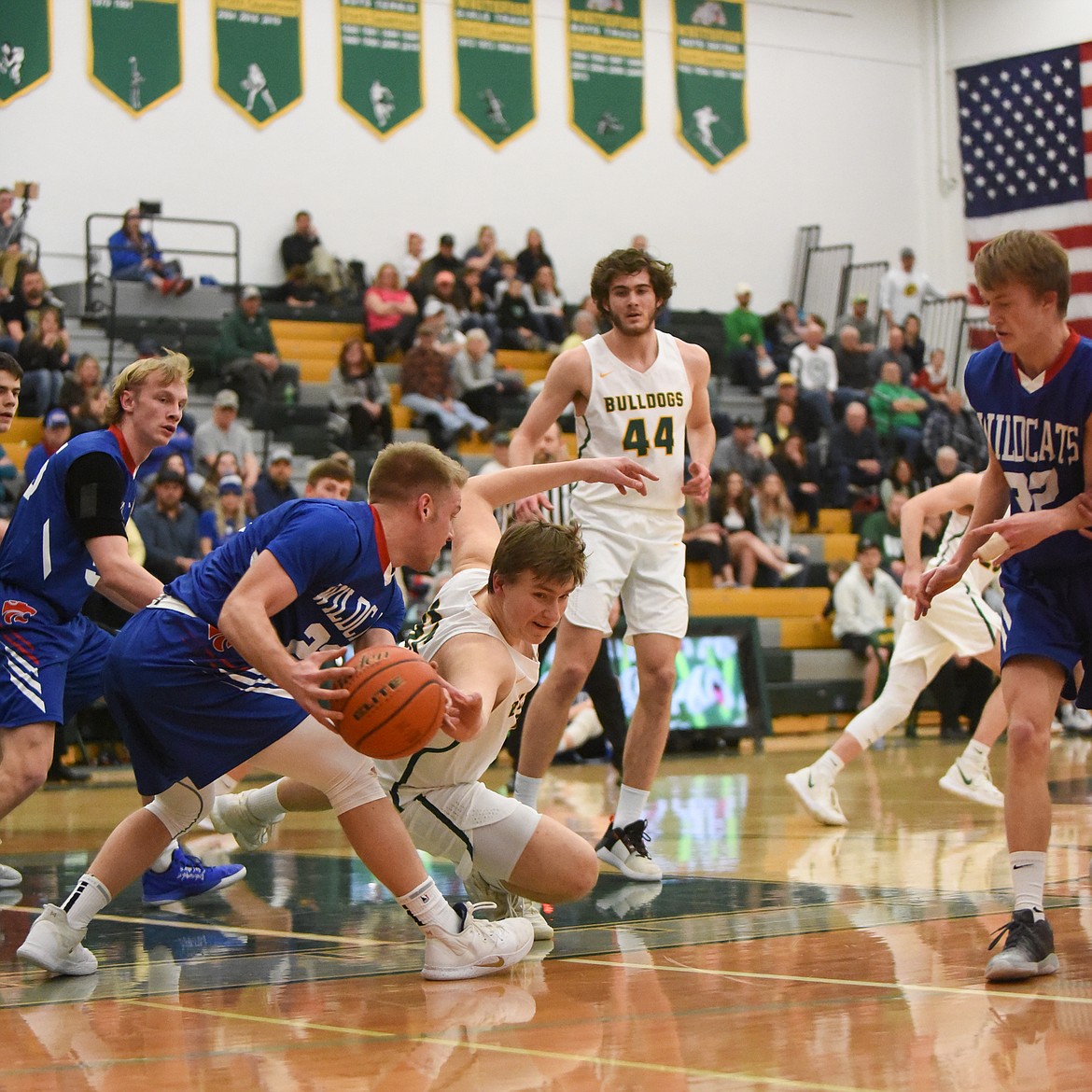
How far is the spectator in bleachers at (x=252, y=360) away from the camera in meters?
16.8

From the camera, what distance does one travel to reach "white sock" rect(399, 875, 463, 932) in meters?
4.11

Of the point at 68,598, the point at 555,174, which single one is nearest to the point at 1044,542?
the point at 68,598

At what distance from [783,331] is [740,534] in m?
6.67

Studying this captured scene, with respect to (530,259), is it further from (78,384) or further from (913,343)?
(78,384)

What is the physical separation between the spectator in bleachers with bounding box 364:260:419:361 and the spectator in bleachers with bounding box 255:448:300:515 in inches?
188

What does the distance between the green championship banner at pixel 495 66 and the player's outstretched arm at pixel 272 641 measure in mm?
18731

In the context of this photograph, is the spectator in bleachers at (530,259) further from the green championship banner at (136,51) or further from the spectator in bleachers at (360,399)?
the green championship banner at (136,51)

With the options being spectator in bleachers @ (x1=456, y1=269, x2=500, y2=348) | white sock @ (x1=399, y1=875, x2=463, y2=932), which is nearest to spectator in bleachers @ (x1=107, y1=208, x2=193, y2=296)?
spectator in bleachers @ (x1=456, y1=269, x2=500, y2=348)

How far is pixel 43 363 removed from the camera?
14.8 m

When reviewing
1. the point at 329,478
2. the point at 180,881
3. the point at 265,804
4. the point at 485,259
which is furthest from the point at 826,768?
the point at 485,259

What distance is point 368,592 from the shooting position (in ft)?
14.0

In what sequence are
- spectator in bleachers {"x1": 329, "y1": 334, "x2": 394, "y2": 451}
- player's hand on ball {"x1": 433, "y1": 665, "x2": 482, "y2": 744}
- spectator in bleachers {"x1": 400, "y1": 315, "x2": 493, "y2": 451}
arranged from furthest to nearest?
spectator in bleachers {"x1": 400, "y1": 315, "x2": 493, "y2": 451}
spectator in bleachers {"x1": 329, "y1": 334, "x2": 394, "y2": 451}
player's hand on ball {"x1": 433, "y1": 665, "x2": 482, "y2": 744}

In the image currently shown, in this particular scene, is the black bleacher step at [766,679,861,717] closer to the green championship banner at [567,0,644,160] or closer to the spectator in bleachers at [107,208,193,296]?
the spectator in bleachers at [107,208,193,296]

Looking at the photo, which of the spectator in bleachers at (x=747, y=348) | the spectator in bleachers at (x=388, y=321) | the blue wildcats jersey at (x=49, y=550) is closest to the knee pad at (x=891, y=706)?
the blue wildcats jersey at (x=49, y=550)
